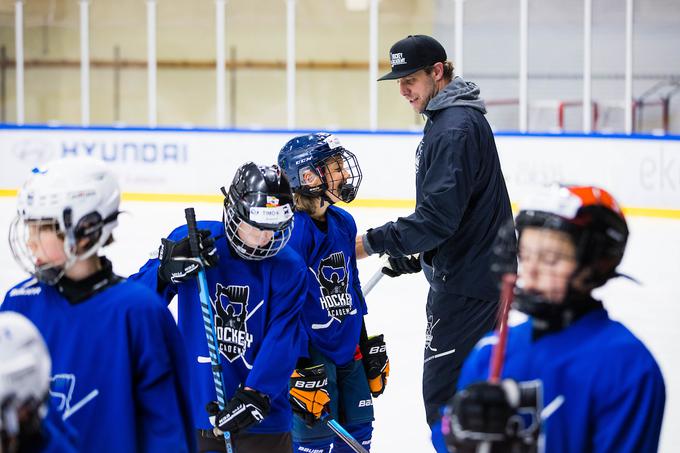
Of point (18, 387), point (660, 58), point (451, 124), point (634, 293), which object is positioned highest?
point (660, 58)

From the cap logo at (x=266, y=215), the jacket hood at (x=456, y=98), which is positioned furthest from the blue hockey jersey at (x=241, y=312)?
the jacket hood at (x=456, y=98)

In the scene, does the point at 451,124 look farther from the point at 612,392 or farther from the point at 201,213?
the point at 201,213

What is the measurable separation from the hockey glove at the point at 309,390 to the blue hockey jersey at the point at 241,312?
343 millimetres

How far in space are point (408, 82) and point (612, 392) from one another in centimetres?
167

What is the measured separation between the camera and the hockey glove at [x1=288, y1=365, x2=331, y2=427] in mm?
2535

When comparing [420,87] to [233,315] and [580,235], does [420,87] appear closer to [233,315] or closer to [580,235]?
[233,315]

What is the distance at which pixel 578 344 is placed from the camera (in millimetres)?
1337

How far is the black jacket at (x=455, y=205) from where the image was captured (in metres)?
2.65

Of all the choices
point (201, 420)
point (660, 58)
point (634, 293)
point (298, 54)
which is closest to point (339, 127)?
point (298, 54)

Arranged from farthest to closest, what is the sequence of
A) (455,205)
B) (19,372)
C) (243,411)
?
(455,205) < (243,411) < (19,372)

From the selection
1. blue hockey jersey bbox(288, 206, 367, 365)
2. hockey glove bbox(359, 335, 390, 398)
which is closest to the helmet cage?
blue hockey jersey bbox(288, 206, 367, 365)

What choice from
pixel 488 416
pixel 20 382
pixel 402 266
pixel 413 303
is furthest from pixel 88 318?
pixel 413 303

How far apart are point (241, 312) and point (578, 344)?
37.8 inches

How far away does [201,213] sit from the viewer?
285 inches
